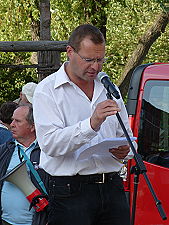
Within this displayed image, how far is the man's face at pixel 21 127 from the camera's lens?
5301mm

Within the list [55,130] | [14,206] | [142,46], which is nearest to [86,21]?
[142,46]

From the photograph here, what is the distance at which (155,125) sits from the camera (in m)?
6.48

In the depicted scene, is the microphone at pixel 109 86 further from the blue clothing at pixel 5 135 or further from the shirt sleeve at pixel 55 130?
the blue clothing at pixel 5 135

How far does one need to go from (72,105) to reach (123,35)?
1576 cm

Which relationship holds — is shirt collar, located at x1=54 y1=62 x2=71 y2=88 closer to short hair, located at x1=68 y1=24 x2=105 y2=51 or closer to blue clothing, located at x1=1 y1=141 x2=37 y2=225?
short hair, located at x1=68 y1=24 x2=105 y2=51

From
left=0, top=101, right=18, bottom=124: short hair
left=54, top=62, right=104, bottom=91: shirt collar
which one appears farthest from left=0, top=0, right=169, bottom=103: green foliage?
left=54, top=62, right=104, bottom=91: shirt collar

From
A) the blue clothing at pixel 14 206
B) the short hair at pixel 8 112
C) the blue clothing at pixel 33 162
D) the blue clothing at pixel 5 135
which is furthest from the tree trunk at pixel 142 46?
the blue clothing at pixel 14 206

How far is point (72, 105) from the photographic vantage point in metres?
4.28

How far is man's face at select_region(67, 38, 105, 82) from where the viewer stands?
4.21 metres

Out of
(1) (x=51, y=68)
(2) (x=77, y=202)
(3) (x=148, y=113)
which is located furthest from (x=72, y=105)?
(1) (x=51, y=68)

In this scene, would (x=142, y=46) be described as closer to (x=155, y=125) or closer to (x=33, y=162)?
(x=155, y=125)

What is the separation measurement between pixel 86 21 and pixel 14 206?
10534 millimetres

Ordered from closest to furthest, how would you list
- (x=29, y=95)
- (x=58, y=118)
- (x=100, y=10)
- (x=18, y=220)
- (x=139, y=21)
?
(x=58, y=118)
(x=18, y=220)
(x=29, y=95)
(x=100, y=10)
(x=139, y=21)

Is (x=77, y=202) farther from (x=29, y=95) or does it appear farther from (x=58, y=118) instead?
(x=29, y=95)
